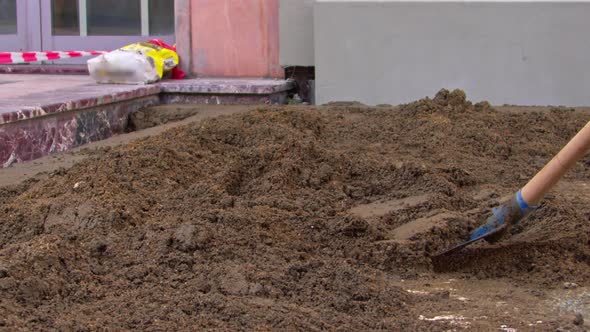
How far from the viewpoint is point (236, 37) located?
647cm

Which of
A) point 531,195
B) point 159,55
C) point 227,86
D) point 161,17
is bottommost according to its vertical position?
point 531,195

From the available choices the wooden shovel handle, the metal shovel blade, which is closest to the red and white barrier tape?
the metal shovel blade

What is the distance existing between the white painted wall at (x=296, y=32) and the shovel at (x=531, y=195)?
3352mm

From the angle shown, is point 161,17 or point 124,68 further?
point 161,17

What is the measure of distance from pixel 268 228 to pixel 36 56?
Result: 4.80m

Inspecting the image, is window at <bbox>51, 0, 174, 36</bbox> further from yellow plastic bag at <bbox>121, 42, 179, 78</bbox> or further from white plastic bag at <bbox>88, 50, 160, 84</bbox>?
white plastic bag at <bbox>88, 50, 160, 84</bbox>

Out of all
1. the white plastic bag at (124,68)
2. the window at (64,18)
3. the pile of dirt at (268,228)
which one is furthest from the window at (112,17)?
the pile of dirt at (268,228)

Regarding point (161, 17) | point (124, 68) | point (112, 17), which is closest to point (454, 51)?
point (124, 68)

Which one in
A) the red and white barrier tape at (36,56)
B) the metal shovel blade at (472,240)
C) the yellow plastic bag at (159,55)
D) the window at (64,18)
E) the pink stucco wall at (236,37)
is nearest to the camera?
the metal shovel blade at (472,240)

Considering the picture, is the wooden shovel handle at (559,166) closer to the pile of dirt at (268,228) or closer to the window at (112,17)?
the pile of dirt at (268,228)

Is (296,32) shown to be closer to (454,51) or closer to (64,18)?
(454,51)

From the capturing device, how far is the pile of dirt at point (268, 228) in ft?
7.74

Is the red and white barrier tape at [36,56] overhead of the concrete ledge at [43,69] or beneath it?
overhead

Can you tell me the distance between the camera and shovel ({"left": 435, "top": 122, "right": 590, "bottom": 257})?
8.85 ft
